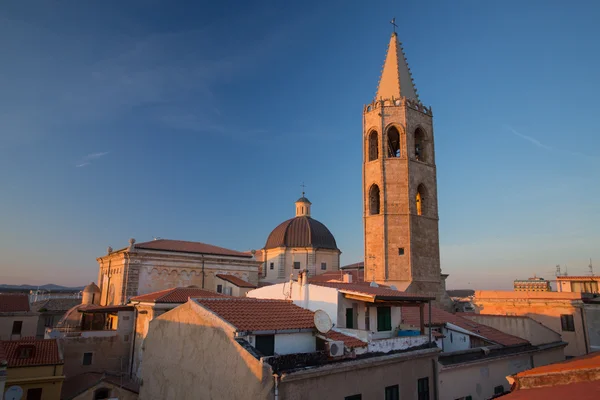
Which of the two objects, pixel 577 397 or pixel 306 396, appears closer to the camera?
pixel 577 397

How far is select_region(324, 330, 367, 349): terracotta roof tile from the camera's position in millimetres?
12282

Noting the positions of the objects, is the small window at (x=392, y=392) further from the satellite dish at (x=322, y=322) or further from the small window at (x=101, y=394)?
the small window at (x=101, y=394)

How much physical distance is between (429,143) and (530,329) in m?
15.6

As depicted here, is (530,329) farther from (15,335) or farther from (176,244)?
(15,335)

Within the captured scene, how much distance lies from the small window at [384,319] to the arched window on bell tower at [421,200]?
53.7 ft

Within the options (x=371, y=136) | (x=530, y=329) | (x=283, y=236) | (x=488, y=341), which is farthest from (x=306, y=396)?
(x=283, y=236)

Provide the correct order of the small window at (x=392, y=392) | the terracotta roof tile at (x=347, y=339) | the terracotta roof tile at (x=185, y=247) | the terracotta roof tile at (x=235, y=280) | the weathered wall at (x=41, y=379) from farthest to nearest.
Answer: the terracotta roof tile at (x=185, y=247) → the terracotta roof tile at (x=235, y=280) → the weathered wall at (x=41, y=379) → the small window at (x=392, y=392) → the terracotta roof tile at (x=347, y=339)

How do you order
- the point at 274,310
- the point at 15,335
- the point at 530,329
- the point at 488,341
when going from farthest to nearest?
the point at 15,335 → the point at 530,329 → the point at 488,341 → the point at 274,310

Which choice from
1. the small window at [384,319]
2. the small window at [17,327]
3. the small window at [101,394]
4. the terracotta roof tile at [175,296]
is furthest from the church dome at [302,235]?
the small window at [384,319]

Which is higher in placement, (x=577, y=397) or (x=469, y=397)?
(x=577, y=397)

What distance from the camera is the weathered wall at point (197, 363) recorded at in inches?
416

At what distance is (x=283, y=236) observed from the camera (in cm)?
4638

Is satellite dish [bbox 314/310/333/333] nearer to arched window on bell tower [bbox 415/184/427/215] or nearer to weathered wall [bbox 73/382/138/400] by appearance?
weathered wall [bbox 73/382/138/400]

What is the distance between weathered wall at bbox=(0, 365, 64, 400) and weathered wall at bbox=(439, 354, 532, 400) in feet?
60.3
